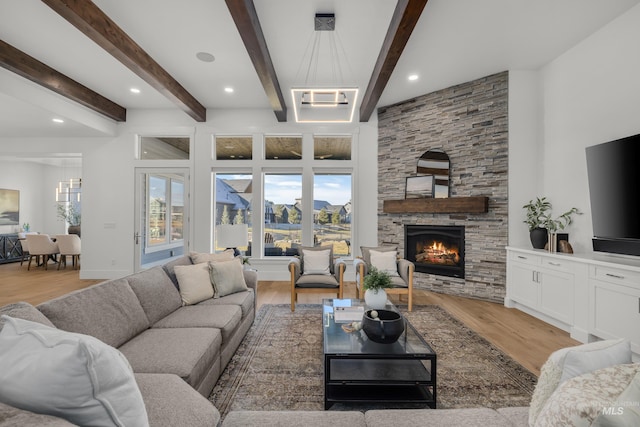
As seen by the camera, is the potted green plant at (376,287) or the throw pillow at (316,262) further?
the throw pillow at (316,262)

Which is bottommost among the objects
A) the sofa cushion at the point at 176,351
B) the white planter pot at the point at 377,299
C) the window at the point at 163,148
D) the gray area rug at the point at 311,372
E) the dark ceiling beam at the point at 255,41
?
the gray area rug at the point at 311,372

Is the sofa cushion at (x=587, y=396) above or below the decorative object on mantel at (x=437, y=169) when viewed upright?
below

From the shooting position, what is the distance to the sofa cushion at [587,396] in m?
0.79

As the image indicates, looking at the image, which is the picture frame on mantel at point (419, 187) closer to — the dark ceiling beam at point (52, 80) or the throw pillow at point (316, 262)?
the throw pillow at point (316, 262)

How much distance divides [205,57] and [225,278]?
9.44 feet

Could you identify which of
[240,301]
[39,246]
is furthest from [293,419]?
[39,246]

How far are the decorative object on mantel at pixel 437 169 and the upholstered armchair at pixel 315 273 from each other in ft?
6.78

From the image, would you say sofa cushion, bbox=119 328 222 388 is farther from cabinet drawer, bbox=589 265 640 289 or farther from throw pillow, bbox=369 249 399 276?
cabinet drawer, bbox=589 265 640 289

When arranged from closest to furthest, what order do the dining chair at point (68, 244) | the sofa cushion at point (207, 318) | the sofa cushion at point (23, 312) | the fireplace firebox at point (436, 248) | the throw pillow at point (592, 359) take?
the throw pillow at point (592, 359), the sofa cushion at point (23, 312), the sofa cushion at point (207, 318), the fireplace firebox at point (436, 248), the dining chair at point (68, 244)

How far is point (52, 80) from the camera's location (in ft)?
13.0

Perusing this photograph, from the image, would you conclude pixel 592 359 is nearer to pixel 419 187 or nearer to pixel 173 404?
pixel 173 404

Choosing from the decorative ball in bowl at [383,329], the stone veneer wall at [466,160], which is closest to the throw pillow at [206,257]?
the decorative ball in bowl at [383,329]

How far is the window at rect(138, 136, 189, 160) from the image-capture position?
222 inches

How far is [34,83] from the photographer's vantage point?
13.2 feet
